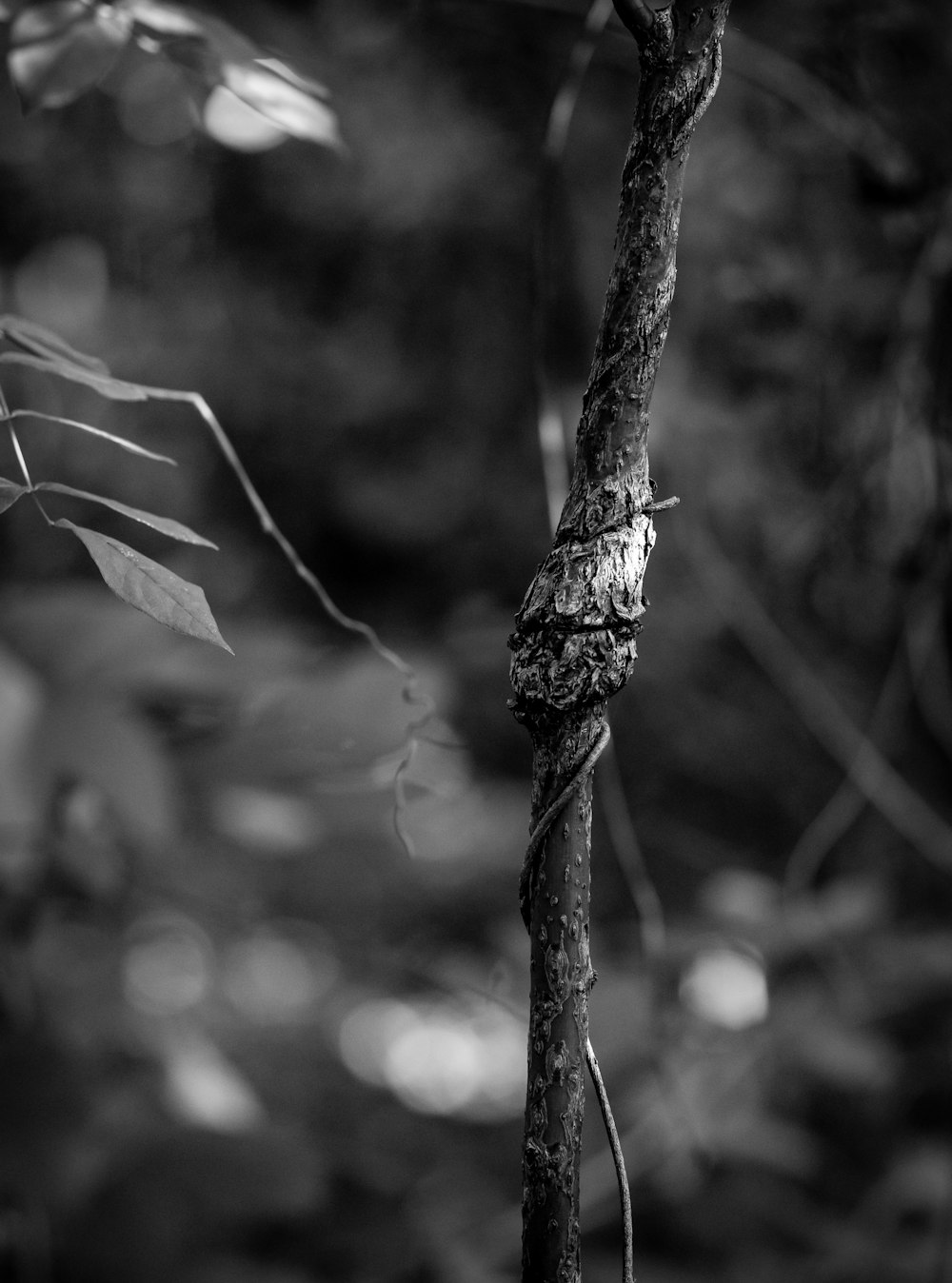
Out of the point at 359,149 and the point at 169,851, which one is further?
the point at 359,149

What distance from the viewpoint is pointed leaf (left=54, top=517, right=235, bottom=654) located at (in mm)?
309

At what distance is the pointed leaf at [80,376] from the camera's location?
347 millimetres

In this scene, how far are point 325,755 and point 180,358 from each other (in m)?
1.30

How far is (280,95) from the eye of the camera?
2.07ft

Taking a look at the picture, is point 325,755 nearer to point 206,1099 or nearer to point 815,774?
point 206,1099

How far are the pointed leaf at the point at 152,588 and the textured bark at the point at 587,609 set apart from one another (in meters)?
0.10

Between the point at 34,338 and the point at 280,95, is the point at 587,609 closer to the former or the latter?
the point at 34,338

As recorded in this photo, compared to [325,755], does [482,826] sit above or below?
below

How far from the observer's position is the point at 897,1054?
1493 millimetres

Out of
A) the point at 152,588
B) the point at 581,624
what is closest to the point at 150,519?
the point at 152,588

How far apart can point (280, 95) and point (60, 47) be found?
0.40 feet

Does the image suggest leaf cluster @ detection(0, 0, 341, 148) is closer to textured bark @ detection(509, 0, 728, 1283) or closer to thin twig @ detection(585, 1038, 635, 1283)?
textured bark @ detection(509, 0, 728, 1283)

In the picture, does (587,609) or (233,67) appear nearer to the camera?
(587,609)

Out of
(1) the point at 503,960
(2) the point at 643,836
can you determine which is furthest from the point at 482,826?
(2) the point at 643,836
